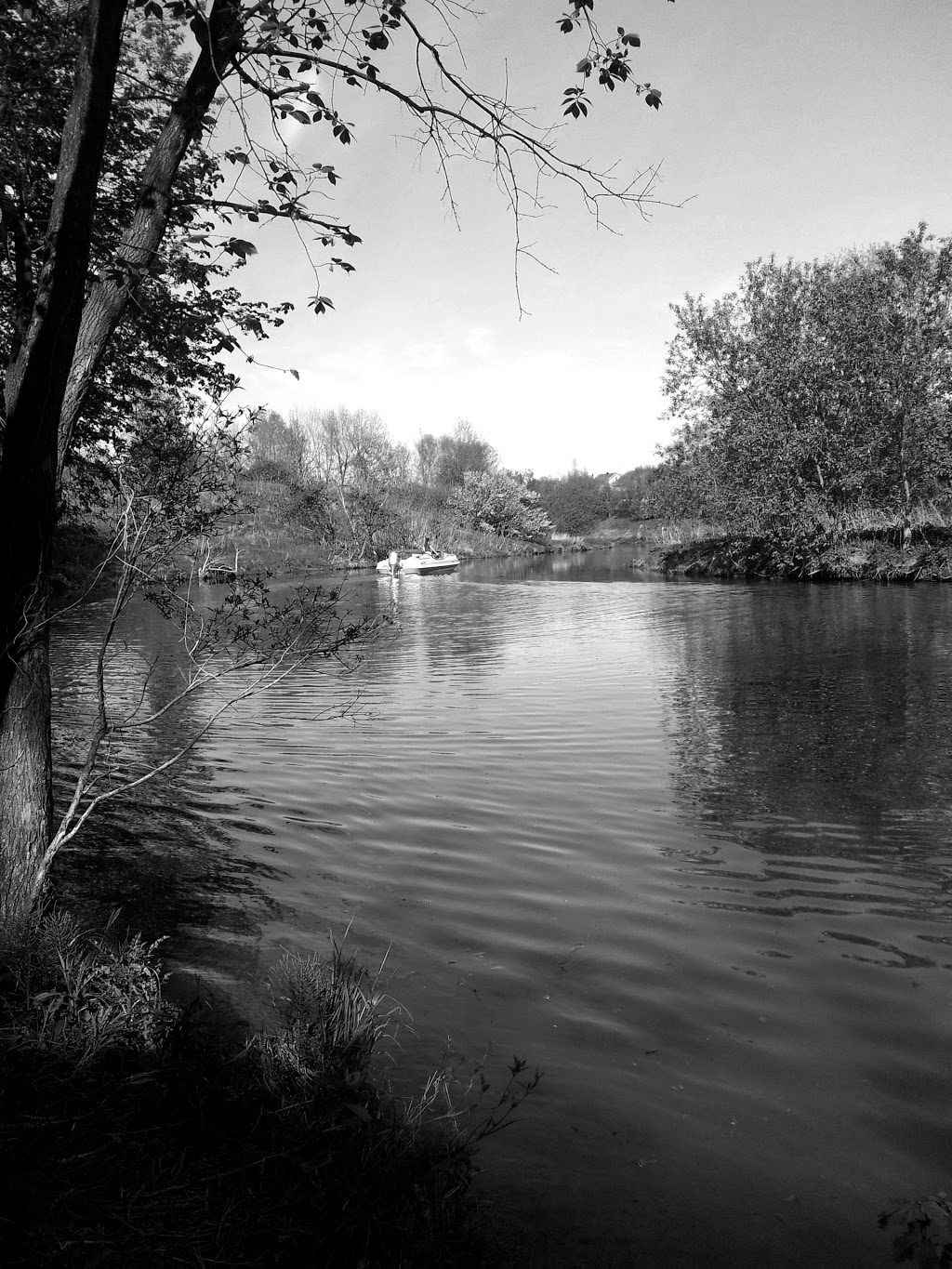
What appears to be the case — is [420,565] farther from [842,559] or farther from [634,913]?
[634,913]

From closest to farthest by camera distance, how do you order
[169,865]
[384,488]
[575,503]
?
[169,865]
[384,488]
[575,503]

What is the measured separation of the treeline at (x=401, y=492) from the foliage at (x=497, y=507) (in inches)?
4.2

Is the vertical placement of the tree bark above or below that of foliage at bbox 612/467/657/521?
below

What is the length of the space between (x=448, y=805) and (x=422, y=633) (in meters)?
13.7

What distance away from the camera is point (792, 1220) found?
9.39 ft

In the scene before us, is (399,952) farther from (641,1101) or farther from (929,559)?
(929,559)

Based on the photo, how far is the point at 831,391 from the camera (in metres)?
32.2

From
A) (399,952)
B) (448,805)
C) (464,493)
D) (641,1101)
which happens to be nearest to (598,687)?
(448,805)

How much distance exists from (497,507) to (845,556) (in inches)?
1991

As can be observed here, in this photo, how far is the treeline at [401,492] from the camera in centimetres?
5612

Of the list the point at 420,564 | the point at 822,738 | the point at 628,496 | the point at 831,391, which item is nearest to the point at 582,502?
the point at 628,496

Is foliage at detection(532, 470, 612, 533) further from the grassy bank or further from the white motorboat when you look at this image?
the grassy bank

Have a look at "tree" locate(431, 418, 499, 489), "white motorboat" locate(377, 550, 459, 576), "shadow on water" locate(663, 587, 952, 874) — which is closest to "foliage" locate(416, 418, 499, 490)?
"tree" locate(431, 418, 499, 489)

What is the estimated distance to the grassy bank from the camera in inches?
1159
